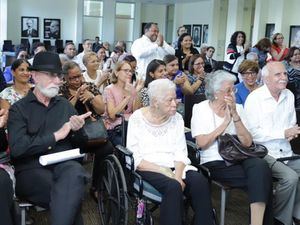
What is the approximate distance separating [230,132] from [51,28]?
16349 millimetres

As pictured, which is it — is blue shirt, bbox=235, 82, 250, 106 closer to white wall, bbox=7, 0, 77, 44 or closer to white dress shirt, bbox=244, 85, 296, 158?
white dress shirt, bbox=244, 85, 296, 158

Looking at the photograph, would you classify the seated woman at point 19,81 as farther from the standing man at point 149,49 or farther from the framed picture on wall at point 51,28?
the framed picture on wall at point 51,28

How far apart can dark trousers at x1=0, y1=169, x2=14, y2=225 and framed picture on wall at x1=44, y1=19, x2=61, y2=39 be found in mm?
16680

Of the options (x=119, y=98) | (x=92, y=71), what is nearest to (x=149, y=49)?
(x=92, y=71)

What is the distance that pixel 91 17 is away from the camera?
18984mm

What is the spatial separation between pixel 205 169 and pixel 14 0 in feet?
54.2

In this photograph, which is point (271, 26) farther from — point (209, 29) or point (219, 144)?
point (219, 144)

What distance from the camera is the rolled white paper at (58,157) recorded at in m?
2.46

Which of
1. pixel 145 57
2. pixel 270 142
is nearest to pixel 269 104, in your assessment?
pixel 270 142

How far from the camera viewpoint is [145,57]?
18.0ft

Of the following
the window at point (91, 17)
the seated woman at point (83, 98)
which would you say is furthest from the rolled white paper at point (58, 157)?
the window at point (91, 17)

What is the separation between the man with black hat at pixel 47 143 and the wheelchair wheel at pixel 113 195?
26 cm

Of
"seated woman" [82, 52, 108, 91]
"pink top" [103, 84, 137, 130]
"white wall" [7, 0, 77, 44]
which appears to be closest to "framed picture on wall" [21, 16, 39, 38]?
"white wall" [7, 0, 77, 44]

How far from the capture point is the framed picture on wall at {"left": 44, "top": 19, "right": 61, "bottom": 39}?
18188 millimetres
